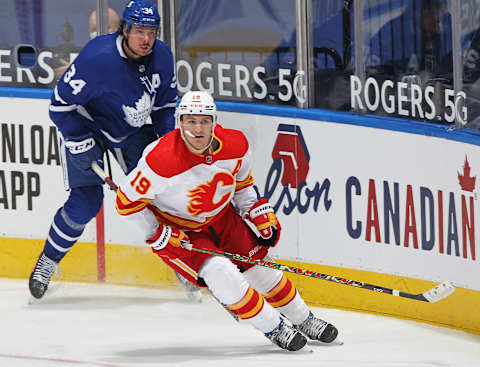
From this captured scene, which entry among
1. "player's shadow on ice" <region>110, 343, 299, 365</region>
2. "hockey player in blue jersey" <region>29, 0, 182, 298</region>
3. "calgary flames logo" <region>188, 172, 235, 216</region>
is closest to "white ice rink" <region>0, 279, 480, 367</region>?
"player's shadow on ice" <region>110, 343, 299, 365</region>

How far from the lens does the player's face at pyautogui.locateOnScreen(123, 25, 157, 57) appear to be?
13.2ft

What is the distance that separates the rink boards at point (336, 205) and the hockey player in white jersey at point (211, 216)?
546 mm

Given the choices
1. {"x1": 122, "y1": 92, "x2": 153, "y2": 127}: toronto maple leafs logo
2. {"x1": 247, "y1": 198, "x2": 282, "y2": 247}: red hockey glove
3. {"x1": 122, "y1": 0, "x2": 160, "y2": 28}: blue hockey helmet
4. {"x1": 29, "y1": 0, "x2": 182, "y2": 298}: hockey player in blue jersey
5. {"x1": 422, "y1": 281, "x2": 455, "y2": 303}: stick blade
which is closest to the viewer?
{"x1": 422, "y1": 281, "x2": 455, "y2": 303}: stick blade

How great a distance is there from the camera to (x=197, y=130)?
134 inches

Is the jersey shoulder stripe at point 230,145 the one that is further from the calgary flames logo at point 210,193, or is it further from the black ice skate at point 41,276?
the black ice skate at point 41,276

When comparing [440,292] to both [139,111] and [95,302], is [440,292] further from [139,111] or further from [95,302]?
[95,302]

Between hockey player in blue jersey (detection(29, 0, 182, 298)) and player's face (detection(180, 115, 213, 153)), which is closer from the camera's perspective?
player's face (detection(180, 115, 213, 153))

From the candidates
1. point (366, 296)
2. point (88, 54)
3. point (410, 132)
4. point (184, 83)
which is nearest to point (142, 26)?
point (88, 54)

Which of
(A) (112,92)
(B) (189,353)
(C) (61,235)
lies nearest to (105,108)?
(A) (112,92)

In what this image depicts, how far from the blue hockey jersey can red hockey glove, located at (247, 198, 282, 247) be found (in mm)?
892

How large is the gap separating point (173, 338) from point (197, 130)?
89 centimetres

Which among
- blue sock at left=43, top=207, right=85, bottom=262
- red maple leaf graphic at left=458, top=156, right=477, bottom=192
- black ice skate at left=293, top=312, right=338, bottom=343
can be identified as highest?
red maple leaf graphic at left=458, top=156, right=477, bottom=192

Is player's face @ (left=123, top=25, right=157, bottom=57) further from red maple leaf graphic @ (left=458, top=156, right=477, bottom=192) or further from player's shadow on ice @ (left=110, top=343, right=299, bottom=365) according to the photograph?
red maple leaf graphic @ (left=458, top=156, right=477, bottom=192)

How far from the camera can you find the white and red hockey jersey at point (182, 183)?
343 centimetres
